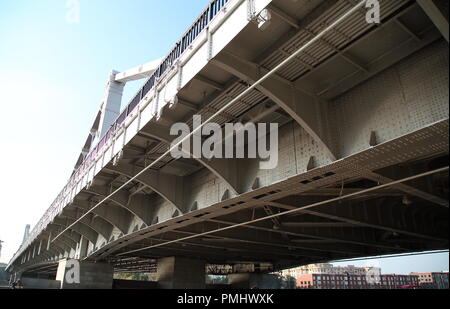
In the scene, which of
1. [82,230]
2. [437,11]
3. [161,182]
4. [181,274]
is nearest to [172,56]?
[161,182]

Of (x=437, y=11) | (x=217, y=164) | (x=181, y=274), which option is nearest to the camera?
(x=437, y=11)

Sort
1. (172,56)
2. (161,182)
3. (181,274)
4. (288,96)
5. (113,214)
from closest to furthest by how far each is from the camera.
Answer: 1. (288,96)
2. (172,56)
3. (161,182)
4. (113,214)
5. (181,274)

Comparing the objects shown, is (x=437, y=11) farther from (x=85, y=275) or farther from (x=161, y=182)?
(x=85, y=275)

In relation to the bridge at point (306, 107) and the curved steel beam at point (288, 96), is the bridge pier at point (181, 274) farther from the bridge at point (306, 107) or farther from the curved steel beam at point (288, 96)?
the curved steel beam at point (288, 96)

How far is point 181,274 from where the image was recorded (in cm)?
3328

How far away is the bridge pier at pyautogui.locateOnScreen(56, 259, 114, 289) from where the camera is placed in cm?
3066

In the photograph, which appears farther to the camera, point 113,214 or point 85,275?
point 85,275

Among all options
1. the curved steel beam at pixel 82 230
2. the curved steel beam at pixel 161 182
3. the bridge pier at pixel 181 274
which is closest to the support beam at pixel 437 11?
the curved steel beam at pixel 161 182

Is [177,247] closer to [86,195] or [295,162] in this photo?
[86,195]

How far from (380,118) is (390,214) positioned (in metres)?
11.4

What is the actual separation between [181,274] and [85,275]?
876cm

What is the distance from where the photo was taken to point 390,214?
17.8 m

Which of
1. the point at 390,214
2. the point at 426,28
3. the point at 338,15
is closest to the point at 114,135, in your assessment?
the point at 338,15

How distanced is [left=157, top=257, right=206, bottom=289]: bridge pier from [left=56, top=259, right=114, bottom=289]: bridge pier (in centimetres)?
509
